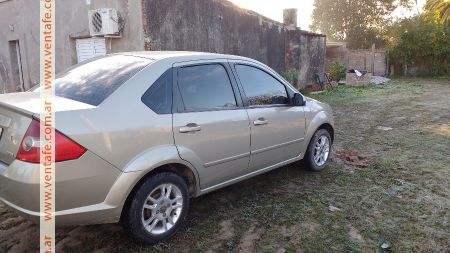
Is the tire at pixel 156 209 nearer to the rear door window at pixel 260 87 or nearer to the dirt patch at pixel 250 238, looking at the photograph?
the dirt patch at pixel 250 238

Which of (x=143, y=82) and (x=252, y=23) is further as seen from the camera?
(x=252, y=23)

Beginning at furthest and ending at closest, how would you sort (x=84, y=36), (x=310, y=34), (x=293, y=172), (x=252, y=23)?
(x=310, y=34), (x=252, y=23), (x=84, y=36), (x=293, y=172)

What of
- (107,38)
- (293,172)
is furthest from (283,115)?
(107,38)

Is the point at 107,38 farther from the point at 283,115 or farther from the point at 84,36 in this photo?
the point at 283,115

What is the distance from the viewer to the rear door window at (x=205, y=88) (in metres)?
3.29

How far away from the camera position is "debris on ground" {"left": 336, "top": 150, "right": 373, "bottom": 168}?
5457 millimetres

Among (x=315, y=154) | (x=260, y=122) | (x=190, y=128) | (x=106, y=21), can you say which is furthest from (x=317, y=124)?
(x=106, y=21)

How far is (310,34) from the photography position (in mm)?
15828

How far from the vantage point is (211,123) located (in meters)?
3.35

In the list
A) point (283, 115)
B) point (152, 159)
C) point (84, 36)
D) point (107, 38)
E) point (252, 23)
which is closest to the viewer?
point (152, 159)

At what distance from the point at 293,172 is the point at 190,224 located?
2.05m

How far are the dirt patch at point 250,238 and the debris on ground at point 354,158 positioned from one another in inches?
103

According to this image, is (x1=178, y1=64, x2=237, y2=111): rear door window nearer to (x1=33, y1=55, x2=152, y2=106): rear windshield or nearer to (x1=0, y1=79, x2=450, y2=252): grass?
(x1=33, y1=55, x2=152, y2=106): rear windshield

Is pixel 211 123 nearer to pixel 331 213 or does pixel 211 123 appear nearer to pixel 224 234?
pixel 224 234
